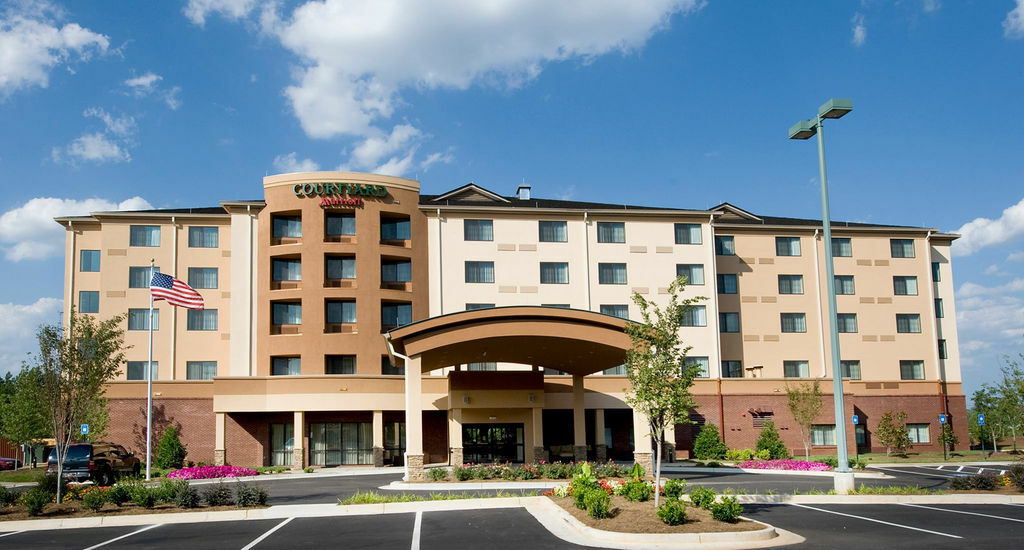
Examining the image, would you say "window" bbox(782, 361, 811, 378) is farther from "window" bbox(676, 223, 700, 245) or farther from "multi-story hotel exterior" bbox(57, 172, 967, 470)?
"window" bbox(676, 223, 700, 245)

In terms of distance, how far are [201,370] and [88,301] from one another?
7.58 m

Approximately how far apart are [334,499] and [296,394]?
703 inches

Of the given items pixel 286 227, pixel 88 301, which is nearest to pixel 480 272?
pixel 286 227

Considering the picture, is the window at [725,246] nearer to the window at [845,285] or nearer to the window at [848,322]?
the window at [845,285]

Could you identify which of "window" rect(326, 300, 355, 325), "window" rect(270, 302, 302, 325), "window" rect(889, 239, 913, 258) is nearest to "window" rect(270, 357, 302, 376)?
"window" rect(270, 302, 302, 325)

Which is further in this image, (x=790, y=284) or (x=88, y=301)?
(x=790, y=284)

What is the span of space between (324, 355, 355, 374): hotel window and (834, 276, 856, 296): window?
29371mm

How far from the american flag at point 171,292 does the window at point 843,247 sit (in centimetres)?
3696

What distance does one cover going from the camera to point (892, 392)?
163 ft

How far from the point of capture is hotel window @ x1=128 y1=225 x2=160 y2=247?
153 feet

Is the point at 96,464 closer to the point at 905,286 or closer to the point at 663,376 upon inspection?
the point at 663,376

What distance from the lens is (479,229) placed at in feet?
154

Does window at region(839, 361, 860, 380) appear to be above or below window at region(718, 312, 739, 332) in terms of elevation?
below

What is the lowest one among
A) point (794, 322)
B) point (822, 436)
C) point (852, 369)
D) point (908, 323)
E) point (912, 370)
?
point (822, 436)
